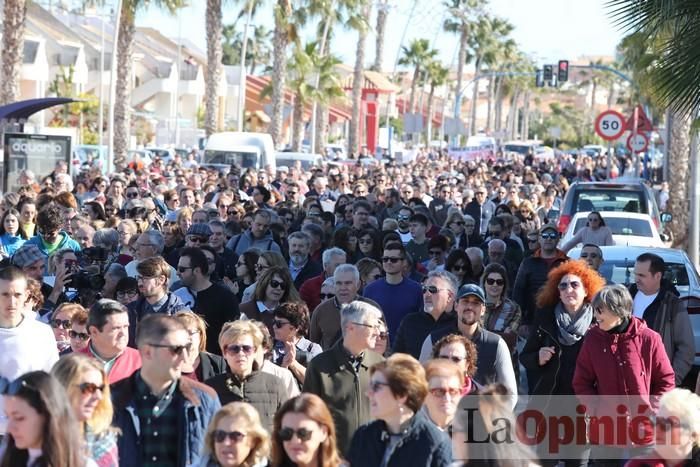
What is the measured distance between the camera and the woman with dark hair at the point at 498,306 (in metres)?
10.4

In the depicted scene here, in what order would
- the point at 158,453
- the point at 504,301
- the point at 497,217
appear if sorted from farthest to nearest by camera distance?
the point at 497,217 → the point at 504,301 → the point at 158,453

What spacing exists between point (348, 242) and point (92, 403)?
8812mm

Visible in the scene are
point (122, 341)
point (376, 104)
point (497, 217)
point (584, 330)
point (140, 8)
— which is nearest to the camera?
point (122, 341)

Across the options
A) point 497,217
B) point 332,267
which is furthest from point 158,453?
point 497,217

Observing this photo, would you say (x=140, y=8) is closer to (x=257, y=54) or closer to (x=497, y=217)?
(x=497, y=217)

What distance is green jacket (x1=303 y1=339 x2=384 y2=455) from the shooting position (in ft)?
24.8

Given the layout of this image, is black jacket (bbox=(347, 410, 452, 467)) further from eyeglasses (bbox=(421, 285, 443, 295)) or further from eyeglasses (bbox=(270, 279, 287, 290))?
eyeglasses (bbox=(270, 279, 287, 290))

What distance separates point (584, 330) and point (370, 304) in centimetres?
200

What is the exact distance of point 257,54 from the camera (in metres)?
122

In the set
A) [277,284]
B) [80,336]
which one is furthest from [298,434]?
[277,284]

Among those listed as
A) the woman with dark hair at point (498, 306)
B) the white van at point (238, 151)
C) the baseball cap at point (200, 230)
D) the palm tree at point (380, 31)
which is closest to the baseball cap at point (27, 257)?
the baseball cap at point (200, 230)

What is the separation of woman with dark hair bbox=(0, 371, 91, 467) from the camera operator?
4.19 m

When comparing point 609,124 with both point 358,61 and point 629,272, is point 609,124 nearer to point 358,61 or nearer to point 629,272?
point 629,272

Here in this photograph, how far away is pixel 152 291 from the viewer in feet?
31.2
